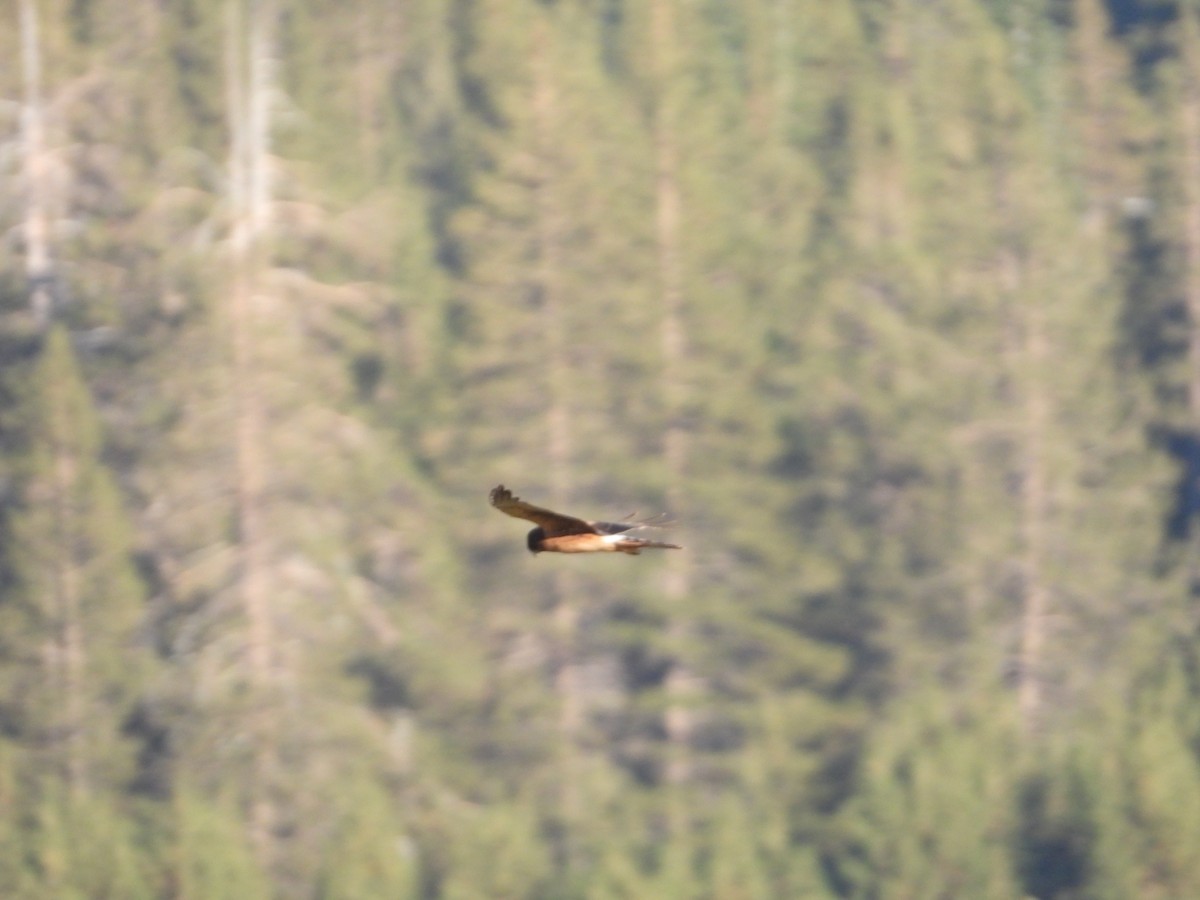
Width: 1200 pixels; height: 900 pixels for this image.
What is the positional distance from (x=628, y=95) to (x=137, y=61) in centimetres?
649

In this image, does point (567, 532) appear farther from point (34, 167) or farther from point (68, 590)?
point (34, 167)

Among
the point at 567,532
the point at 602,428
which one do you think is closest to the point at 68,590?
the point at 602,428

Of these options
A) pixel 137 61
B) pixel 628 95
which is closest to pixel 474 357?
pixel 628 95

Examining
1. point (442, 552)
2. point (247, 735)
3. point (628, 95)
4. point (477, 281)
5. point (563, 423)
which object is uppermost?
point (628, 95)

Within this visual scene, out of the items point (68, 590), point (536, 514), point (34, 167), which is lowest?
point (68, 590)

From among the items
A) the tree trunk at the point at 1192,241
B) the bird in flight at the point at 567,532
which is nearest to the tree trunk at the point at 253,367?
the tree trunk at the point at 1192,241

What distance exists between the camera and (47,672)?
93.0 ft

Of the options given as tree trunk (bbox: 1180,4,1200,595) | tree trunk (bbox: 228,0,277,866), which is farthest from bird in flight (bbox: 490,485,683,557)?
→ tree trunk (bbox: 1180,4,1200,595)

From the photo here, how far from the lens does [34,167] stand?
29.8 meters

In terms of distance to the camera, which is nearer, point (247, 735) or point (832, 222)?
point (247, 735)

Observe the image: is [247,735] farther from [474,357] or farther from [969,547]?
[969,547]

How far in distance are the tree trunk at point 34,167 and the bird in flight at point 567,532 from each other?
2299cm

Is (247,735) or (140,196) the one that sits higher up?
(140,196)

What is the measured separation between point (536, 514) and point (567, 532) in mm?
421
